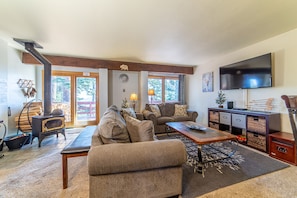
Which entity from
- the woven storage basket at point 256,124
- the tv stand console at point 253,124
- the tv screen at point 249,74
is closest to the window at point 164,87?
the tv screen at point 249,74

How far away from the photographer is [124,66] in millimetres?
4625

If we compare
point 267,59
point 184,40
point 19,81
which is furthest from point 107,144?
point 19,81

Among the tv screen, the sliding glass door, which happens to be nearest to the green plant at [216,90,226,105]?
the tv screen

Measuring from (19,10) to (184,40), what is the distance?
285cm

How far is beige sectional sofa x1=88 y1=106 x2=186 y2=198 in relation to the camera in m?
1.25

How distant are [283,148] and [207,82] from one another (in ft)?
9.59

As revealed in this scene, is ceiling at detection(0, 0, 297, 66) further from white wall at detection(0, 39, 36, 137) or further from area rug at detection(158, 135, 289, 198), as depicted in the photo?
area rug at detection(158, 135, 289, 198)

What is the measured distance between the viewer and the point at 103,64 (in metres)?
4.46

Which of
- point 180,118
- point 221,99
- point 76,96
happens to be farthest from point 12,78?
point 221,99

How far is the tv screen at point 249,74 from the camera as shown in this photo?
2.87m

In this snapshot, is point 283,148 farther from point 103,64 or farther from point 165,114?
point 103,64

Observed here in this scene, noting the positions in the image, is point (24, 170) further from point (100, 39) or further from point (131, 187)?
point (100, 39)

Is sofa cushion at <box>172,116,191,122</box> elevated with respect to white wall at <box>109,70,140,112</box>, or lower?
lower

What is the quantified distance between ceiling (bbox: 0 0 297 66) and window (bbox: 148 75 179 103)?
2564mm
